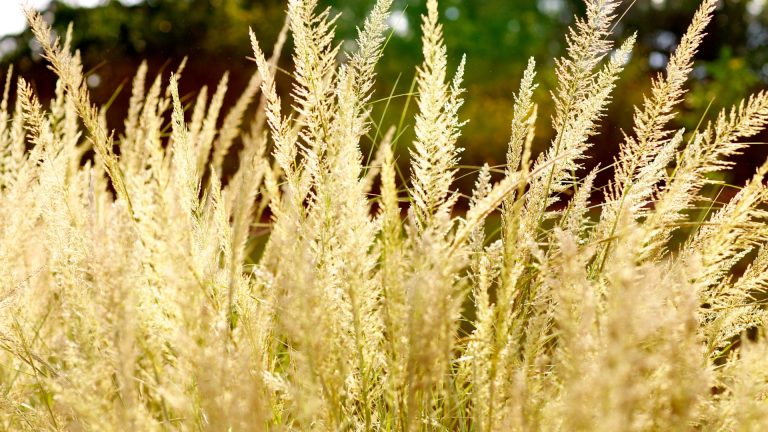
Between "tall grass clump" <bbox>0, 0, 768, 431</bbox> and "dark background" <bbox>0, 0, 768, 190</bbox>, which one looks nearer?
"tall grass clump" <bbox>0, 0, 768, 431</bbox>

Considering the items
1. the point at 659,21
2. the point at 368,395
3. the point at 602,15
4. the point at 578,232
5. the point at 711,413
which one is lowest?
the point at 368,395

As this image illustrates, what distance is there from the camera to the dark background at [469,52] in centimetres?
→ 1131

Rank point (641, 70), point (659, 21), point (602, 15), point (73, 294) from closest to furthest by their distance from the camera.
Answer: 1. point (73, 294)
2. point (602, 15)
3. point (641, 70)
4. point (659, 21)

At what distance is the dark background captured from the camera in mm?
11311

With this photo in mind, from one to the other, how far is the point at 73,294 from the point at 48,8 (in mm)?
13933

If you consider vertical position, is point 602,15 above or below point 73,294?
above

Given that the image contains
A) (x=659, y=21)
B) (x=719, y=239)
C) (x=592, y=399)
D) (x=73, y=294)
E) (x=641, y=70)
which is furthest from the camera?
(x=659, y=21)

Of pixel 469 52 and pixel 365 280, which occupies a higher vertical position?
pixel 469 52

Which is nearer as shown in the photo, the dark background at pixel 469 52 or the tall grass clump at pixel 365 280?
the tall grass clump at pixel 365 280

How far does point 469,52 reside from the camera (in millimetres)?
14938

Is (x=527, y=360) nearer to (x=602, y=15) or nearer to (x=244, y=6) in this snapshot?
(x=602, y=15)

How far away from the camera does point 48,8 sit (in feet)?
44.4

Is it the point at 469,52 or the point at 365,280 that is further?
the point at 469,52

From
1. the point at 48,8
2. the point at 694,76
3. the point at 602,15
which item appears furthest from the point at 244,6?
the point at 602,15
